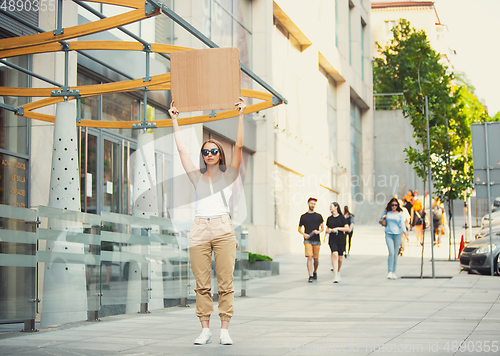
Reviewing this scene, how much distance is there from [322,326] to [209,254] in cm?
232

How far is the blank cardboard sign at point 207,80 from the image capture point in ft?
22.5

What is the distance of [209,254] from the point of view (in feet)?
20.3

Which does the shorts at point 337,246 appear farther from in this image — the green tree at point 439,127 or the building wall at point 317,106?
the building wall at point 317,106

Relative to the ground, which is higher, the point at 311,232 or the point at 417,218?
the point at 417,218

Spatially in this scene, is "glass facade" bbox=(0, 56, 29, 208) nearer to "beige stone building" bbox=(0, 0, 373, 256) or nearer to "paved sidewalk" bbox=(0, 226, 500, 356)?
"beige stone building" bbox=(0, 0, 373, 256)

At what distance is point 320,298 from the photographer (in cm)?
1172

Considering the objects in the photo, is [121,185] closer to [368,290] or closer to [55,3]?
[55,3]

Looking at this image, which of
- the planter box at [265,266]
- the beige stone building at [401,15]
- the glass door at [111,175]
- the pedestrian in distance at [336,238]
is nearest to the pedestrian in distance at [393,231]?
the pedestrian in distance at [336,238]

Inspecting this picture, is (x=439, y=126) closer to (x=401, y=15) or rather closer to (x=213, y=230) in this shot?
(x=213, y=230)

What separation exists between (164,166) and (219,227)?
468 inches

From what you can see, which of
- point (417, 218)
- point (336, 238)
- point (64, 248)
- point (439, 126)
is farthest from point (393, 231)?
point (417, 218)

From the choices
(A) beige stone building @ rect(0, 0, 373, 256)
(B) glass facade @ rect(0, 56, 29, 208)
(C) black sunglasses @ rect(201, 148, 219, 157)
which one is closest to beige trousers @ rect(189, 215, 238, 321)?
(C) black sunglasses @ rect(201, 148, 219, 157)

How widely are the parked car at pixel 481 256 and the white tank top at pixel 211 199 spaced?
1113cm

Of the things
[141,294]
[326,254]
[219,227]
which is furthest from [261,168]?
[219,227]
